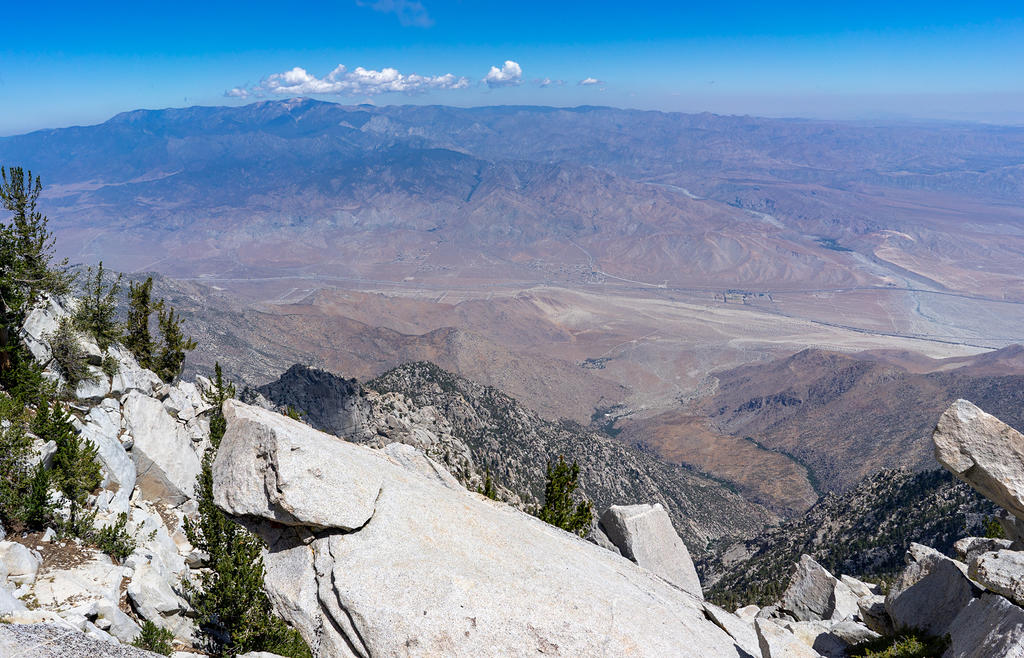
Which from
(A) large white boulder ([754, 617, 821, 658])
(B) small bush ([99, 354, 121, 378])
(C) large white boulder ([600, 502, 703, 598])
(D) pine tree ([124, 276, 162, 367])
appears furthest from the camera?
(D) pine tree ([124, 276, 162, 367])

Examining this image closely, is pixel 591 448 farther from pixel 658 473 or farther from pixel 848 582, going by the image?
pixel 848 582

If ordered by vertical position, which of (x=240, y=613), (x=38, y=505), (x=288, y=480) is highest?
(x=288, y=480)

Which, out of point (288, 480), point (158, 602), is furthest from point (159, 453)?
point (288, 480)

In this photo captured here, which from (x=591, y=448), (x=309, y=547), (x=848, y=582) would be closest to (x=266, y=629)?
(x=309, y=547)

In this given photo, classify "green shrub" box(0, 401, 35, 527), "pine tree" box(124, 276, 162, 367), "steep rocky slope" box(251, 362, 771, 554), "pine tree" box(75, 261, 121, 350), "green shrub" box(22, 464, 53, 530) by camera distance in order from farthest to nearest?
"steep rocky slope" box(251, 362, 771, 554) < "pine tree" box(124, 276, 162, 367) < "pine tree" box(75, 261, 121, 350) < "green shrub" box(22, 464, 53, 530) < "green shrub" box(0, 401, 35, 527)

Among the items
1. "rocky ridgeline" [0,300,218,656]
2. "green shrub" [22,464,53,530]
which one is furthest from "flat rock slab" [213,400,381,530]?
"green shrub" [22,464,53,530]

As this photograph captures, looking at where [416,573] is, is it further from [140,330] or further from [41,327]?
[140,330]

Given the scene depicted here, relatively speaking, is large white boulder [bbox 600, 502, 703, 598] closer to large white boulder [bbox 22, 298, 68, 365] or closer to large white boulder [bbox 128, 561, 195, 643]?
large white boulder [bbox 128, 561, 195, 643]
